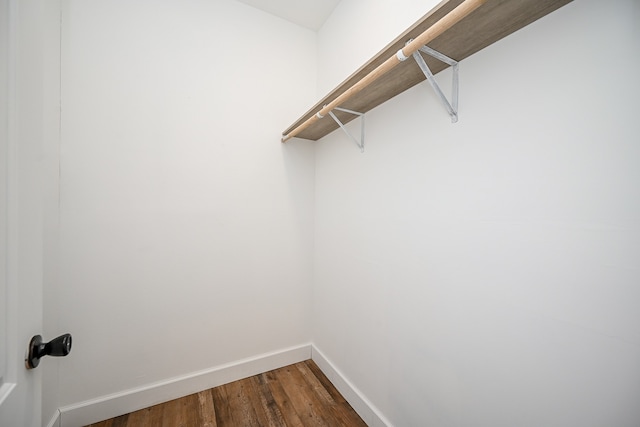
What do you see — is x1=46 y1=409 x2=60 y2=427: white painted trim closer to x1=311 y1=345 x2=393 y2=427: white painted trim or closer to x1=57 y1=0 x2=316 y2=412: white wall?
x1=57 y1=0 x2=316 y2=412: white wall

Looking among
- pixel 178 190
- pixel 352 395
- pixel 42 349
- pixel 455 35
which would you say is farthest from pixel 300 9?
pixel 352 395

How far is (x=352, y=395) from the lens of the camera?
5.14 feet

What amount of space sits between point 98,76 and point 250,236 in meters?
1.27

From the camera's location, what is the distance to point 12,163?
1.71 feet

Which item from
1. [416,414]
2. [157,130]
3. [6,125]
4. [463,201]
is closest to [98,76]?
[157,130]

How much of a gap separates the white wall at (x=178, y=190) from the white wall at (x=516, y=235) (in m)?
0.79

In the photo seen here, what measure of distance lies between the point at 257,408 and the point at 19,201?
162 centimetres

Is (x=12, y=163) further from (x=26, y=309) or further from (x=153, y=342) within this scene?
(x=153, y=342)

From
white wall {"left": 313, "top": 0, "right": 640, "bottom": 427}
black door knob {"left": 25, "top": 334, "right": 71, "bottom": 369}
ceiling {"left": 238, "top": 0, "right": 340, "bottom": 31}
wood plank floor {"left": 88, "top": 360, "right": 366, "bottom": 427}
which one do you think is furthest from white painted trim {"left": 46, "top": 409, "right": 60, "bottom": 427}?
ceiling {"left": 238, "top": 0, "right": 340, "bottom": 31}

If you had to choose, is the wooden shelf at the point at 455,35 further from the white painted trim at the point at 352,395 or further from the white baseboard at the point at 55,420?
the white baseboard at the point at 55,420

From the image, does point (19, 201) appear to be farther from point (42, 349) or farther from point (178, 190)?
point (178, 190)

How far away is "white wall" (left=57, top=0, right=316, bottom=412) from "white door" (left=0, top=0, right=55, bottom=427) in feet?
3.23

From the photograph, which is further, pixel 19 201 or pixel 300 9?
pixel 300 9

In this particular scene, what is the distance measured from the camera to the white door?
0.50m
